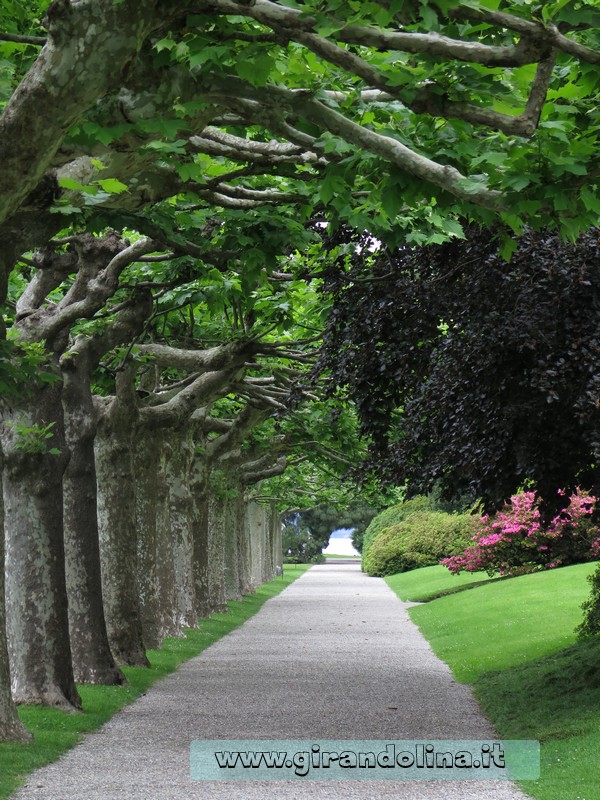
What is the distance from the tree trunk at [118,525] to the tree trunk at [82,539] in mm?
2034

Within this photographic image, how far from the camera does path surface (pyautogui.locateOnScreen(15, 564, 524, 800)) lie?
8773 mm

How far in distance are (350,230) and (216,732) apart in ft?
20.1

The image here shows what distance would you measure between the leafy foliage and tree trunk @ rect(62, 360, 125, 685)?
3.29 meters

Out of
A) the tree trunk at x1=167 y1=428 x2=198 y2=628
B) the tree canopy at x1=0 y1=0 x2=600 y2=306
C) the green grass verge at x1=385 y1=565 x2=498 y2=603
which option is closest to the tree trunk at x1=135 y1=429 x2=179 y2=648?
the tree trunk at x1=167 y1=428 x2=198 y2=628

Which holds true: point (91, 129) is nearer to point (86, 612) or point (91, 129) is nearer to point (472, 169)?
point (472, 169)

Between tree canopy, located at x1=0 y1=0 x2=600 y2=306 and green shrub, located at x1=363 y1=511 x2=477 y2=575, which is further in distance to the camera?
green shrub, located at x1=363 y1=511 x2=477 y2=575

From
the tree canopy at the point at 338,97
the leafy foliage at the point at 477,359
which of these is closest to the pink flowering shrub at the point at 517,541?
the leafy foliage at the point at 477,359

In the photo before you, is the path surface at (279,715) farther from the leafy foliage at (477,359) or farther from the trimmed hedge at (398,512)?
the trimmed hedge at (398,512)

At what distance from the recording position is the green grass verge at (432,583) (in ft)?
125

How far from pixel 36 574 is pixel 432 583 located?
31887 mm

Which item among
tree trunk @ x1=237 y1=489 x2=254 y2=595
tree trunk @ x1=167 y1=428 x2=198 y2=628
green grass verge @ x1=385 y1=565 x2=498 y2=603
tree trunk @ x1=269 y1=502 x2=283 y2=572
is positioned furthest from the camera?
tree trunk @ x1=269 y1=502 x2=283 y2=572

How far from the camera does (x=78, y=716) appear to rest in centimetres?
1237

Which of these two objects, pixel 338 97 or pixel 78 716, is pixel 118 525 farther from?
pixel 338 97

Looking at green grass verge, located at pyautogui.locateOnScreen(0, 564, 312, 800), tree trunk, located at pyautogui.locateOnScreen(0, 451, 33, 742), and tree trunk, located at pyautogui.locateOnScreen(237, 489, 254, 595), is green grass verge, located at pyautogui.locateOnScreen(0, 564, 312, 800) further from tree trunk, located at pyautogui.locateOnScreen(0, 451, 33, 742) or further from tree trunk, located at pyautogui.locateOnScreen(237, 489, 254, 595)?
tree trunk, located at pyautogui.locateOnScreen(237, 489, 254, 595)
